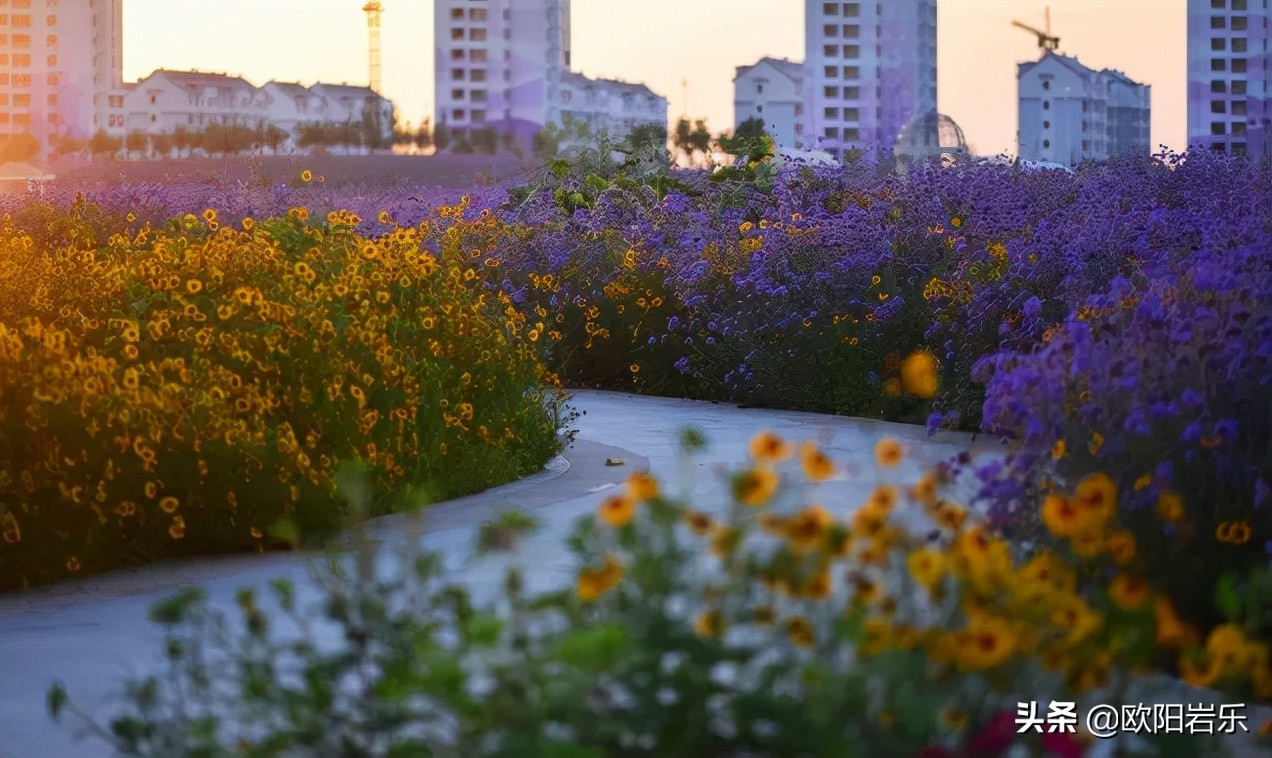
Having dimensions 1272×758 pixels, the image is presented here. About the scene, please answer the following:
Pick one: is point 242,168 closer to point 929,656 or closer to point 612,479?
point 612,479

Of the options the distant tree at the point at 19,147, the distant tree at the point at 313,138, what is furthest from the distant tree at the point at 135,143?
the distant tree at the point at 313,138

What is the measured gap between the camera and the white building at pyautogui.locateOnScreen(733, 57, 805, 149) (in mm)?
117438

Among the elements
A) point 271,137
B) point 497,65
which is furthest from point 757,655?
point 497,65

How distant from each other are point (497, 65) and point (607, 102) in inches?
431

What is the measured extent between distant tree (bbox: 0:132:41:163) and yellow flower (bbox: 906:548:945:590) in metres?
102

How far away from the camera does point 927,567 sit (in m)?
2.74

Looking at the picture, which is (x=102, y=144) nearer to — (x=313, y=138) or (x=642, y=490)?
(x=313, y=138)

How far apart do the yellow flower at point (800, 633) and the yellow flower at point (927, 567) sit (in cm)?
20

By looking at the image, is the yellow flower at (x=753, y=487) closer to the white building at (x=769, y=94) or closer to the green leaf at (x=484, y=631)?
the green leaf at (x=484, y=631)

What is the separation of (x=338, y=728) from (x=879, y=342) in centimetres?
780

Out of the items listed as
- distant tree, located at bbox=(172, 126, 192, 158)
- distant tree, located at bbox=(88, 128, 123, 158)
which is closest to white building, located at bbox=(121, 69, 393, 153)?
distant tree, located at bbox=(88, 128, 123, 158)

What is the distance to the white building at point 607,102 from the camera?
117 metres

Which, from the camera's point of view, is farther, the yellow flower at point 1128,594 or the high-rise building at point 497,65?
the high-rise building at point 497,65

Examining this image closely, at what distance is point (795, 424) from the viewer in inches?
387
